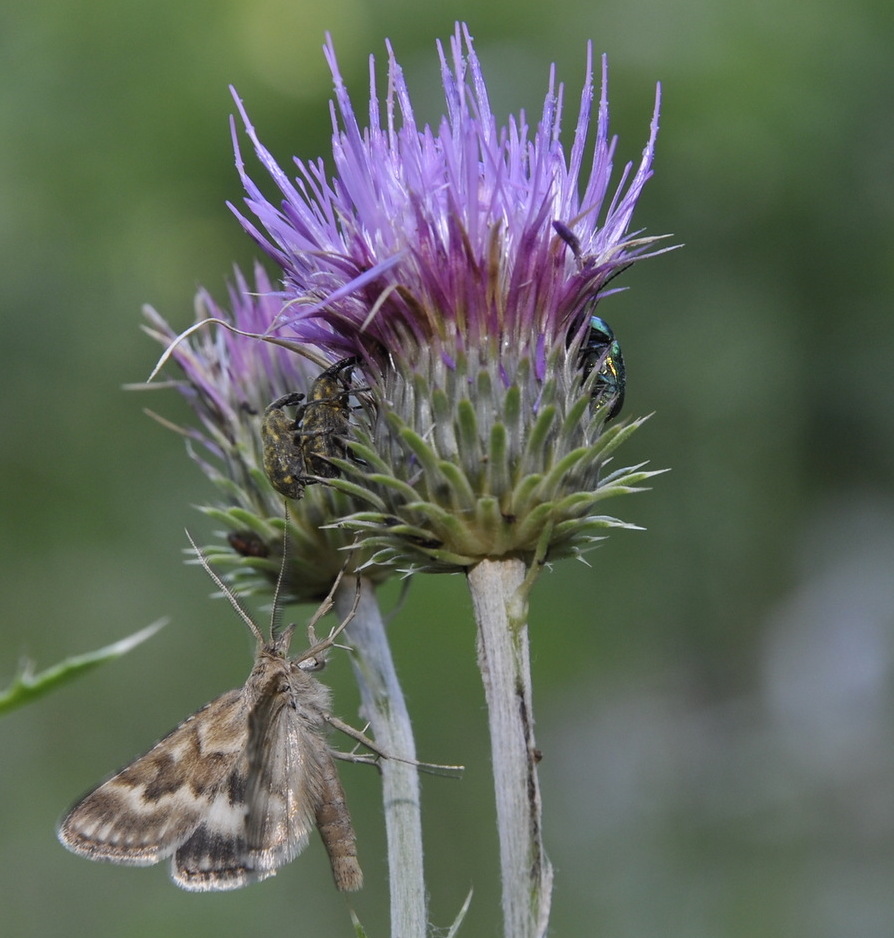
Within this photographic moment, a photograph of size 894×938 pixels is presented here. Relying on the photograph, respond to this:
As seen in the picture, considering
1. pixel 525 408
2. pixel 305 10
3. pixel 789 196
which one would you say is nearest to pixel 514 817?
pixel 525 408

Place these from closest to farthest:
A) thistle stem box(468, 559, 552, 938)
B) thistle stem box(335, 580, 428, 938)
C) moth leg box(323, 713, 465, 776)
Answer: thistle stem box(468, 559, 552, 938) → thistle stem box(335, 580, 428, 938) → moth leg box(323, 713, 465, 776)

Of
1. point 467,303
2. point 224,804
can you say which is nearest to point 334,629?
point 224,804

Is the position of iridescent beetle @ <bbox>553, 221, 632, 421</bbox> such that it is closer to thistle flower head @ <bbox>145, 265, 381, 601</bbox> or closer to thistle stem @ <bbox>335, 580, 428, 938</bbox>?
thistle flower head @ <bbox>145, 265, 381, 601</bbox>

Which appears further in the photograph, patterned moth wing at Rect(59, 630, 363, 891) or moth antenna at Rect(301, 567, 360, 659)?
moth antenna at Rect(301, 567, 360, 659)

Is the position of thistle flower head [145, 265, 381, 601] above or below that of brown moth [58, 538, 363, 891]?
above

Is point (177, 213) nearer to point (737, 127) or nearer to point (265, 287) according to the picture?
point (737, 127)

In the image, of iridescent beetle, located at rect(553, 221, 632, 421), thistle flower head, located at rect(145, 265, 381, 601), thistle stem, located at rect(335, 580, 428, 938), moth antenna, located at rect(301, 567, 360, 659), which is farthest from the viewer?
thistle flower head, located at rect(145, 265, 381, 601)

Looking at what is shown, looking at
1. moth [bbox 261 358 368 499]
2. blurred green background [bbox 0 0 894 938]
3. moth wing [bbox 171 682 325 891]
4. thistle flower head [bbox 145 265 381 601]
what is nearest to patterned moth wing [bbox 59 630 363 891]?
moth wing [bbox 171 682 325 891]
